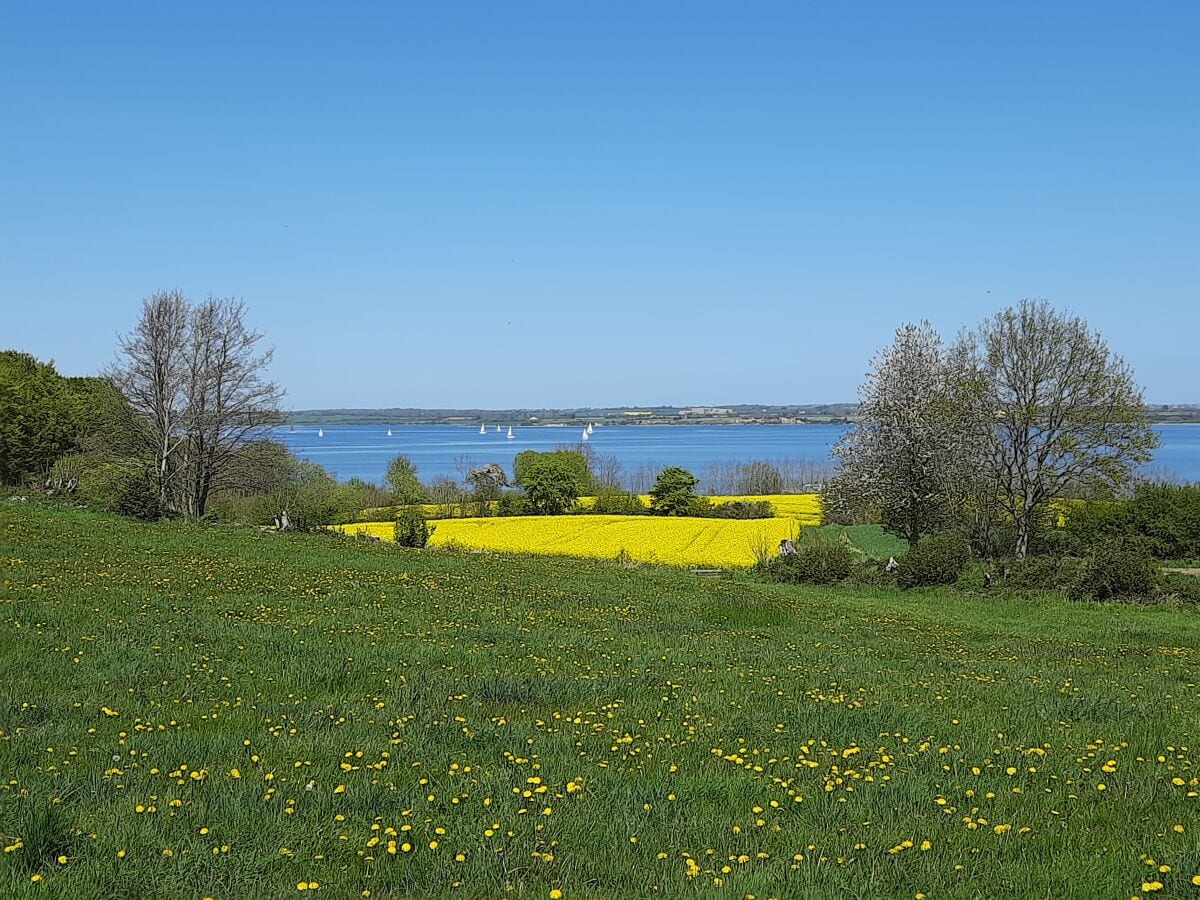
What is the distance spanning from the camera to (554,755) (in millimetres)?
7359

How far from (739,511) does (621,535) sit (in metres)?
15.9

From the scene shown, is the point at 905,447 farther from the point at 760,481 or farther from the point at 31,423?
the point at 31,423

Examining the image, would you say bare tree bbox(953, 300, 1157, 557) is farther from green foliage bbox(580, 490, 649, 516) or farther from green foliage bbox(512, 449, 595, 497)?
green foliage bbox(512, 449, 595, 497)

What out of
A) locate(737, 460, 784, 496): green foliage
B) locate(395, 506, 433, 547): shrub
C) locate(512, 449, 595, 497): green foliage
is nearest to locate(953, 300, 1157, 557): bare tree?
locate(395, 506, 433, 547): shrub

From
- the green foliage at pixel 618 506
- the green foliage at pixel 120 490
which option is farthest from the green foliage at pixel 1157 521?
the green foliage at pixel 120 490

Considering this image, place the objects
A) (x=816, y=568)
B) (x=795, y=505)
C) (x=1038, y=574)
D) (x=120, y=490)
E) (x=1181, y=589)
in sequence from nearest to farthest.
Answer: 1. (x=1181, y=589)
2. (x=1038, y=574)
3. (x=816, y=568)
4. (x=120, y=490)
5. (x=795, y=505)

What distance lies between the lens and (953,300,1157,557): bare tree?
37.8 meters

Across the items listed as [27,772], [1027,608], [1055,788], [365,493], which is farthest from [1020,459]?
[365,493]

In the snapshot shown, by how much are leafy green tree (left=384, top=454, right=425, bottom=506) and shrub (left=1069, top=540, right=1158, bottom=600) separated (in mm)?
45527

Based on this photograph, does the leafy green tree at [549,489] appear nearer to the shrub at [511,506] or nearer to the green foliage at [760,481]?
the shrub at [511,506]

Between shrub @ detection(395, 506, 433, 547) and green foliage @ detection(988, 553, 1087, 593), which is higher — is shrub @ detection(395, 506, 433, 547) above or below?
above

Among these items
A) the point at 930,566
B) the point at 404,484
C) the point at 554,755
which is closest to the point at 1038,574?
the point at 930,566

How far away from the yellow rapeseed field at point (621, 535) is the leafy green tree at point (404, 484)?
916cm

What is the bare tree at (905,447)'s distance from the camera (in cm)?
4425
